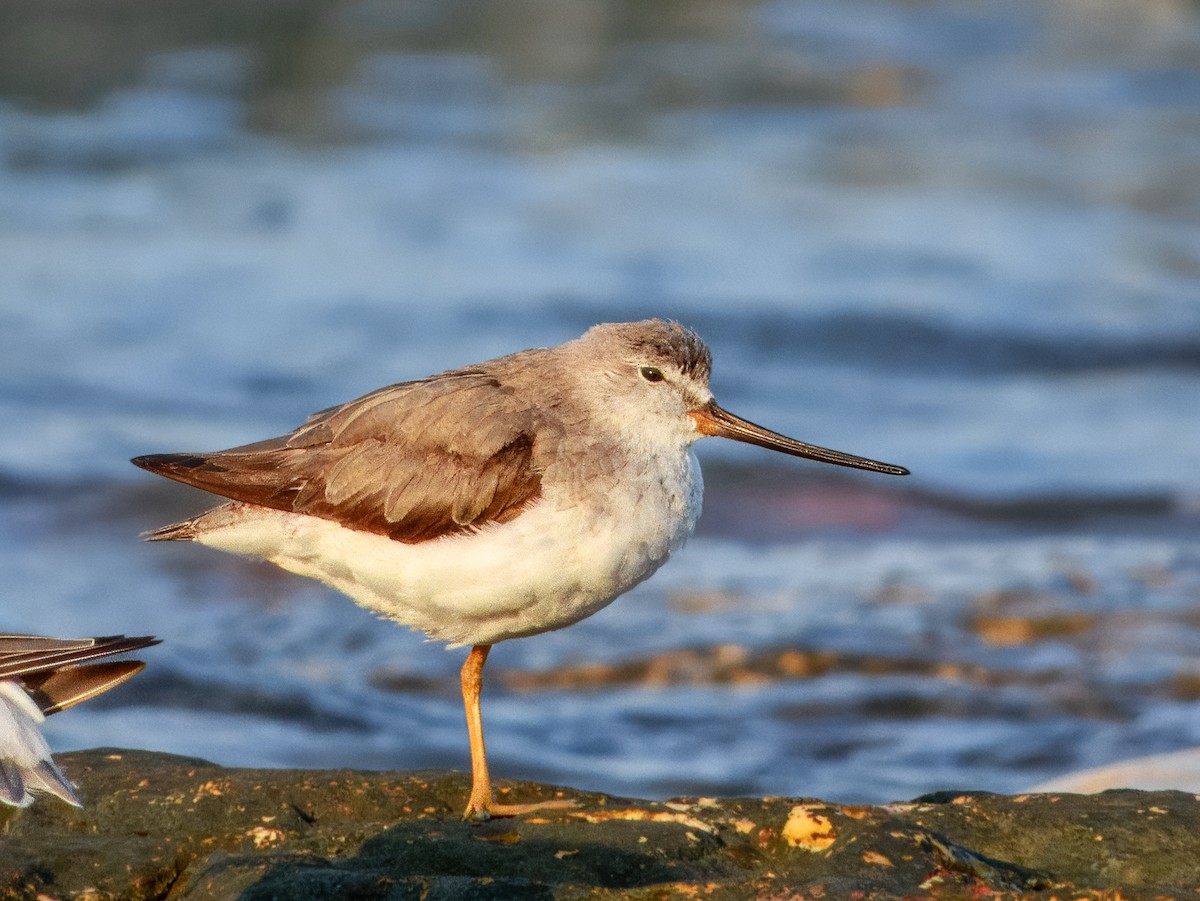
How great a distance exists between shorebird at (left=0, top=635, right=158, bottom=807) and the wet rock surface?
42 centimetres

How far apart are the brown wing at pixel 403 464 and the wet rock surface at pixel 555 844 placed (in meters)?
0.98

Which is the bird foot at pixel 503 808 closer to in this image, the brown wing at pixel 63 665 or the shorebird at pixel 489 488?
the shorebird at pixel 489 488

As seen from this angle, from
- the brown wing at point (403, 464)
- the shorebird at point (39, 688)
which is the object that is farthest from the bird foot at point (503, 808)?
the shorebird at point (39, 688)

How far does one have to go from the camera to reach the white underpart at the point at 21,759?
4527 millimetres

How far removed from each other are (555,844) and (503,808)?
0.58m

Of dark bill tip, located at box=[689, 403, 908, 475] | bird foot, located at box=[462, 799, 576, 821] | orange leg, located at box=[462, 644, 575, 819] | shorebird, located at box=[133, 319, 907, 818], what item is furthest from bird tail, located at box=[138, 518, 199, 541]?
dark bill tip, located at box=[689, 403, 908, 475]

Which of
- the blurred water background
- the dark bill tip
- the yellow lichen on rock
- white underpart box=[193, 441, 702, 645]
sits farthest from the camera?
the blurred water background

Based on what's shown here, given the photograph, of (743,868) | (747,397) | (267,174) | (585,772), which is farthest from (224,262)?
(743,868)

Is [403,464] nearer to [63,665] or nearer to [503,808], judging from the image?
[503,808]

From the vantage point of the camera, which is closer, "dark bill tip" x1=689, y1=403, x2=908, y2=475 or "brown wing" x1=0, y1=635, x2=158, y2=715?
"brown wing" x1=0, y1=635, x2=158, y2=715

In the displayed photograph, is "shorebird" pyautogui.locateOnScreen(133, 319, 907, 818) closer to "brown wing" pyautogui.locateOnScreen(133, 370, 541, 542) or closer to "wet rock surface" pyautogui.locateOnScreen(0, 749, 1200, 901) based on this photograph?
"brown wing" pyautogui.locateOnScreen(133, 370, 541, 542)

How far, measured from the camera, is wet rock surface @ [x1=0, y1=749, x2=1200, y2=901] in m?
4.62

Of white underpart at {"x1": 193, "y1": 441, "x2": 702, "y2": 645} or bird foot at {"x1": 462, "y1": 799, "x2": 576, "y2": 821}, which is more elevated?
white underpart at {"x1": 193, "y1": 441, "x2": 702, "y2": 645}

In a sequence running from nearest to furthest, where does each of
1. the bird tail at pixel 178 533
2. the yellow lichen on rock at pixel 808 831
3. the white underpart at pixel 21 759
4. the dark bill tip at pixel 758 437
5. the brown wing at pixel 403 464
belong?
the white underpart at pixel 21 759 < the yellow lichen on rock at pixel 808 831 < the brown wing at pixel 403 464 < the bird tail at pixel 178 533 < the dark bill tip at pixel 758 437
